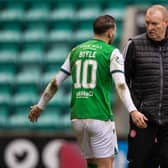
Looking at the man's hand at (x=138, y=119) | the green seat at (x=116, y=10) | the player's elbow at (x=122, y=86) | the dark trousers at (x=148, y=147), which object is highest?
the green seat at (x=116, y=10)

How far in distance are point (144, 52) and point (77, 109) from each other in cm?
61

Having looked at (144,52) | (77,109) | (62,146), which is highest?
(144,52)

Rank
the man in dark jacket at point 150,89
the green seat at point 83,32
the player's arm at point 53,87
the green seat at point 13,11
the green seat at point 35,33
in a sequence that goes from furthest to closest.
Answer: the green seat at point 13,11 < the green seat at point 35,33 < the green seat at point 83,32 < the player's arm at point 53,87 < the man in dark jacket at point 150,89

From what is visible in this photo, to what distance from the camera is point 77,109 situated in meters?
5.81

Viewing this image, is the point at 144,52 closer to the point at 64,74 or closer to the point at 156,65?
the point at 156,65

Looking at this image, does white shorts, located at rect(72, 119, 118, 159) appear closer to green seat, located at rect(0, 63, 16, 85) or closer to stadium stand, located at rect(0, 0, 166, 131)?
stadium stand, located at rect(0, 0, 166, 131)

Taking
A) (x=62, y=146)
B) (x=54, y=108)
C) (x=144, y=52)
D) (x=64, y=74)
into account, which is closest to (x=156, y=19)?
(x=144, y=52)

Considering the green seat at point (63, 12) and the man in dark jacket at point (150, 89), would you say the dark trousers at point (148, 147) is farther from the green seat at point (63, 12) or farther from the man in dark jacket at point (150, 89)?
the green seat at point (63, 12)

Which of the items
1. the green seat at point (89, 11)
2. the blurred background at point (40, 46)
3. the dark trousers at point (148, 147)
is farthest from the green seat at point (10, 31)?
the dark trousers at point (148, 147)

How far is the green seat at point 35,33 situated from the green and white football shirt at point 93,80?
19.5ft

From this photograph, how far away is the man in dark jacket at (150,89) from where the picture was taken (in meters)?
5.73

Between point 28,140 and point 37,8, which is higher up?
point 37,8

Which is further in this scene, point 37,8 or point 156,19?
point 37,8

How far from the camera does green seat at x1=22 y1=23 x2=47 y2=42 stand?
11758mm
